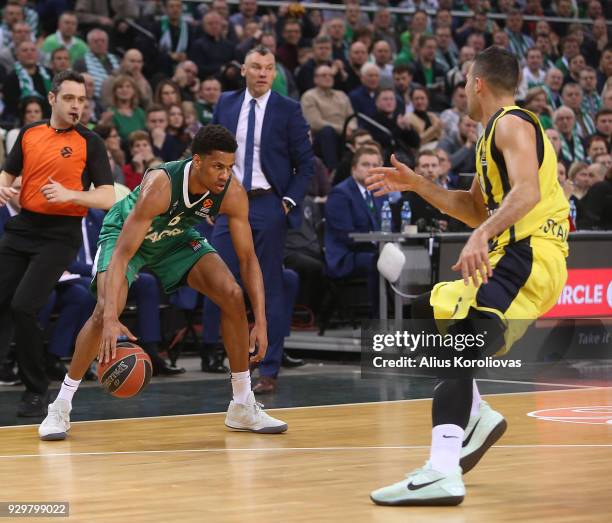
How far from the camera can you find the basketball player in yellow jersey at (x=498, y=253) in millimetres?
4898

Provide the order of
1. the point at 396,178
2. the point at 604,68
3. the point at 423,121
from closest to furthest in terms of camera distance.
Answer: the point at 396,178 < the point at 423,121 < the point at 604,68

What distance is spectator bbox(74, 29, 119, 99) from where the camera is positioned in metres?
13.0

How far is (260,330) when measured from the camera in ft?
22.0

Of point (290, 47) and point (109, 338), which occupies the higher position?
point (290, 47)

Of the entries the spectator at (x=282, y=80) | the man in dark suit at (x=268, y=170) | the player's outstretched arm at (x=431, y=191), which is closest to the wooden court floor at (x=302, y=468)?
the man in dark suit at (x=268, y=170)

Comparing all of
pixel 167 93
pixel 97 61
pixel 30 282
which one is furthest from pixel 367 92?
pixel 30 282

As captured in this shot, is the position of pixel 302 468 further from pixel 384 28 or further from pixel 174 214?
pixel 384 28

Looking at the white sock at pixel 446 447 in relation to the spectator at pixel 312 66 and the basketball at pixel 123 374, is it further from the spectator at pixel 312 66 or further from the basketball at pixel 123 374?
the spectator at pixel 312 66

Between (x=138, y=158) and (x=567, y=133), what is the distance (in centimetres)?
596

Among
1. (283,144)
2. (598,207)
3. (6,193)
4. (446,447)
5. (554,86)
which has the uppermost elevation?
(554,86)

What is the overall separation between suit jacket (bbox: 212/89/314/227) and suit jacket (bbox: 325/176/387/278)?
1833 mm

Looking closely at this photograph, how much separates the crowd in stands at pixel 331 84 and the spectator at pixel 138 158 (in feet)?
0.05

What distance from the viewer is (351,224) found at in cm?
1084

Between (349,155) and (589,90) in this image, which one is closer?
(349,155)
